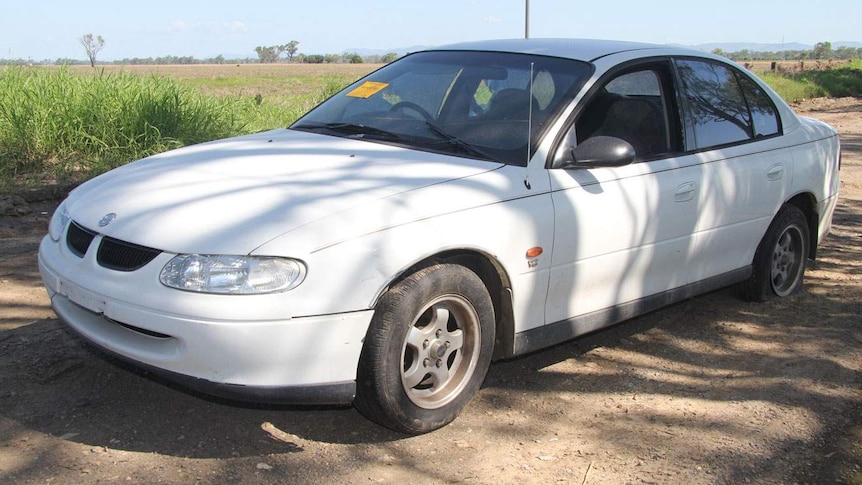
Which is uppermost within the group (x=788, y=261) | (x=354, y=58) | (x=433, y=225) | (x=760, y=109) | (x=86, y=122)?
(x=354, y=58)

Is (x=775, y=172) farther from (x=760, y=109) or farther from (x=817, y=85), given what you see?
(x=817, y=85)

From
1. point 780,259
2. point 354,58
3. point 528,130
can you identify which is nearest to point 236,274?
point 528,130

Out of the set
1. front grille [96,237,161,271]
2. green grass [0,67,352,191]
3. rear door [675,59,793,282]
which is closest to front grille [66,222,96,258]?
front grille [96,237,161,271]

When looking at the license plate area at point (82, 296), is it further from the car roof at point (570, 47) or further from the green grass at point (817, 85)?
the green grass at point (817, 85)

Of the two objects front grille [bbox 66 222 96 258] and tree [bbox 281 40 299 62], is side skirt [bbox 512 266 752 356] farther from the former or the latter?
tree [bbox 281 40 299 62]

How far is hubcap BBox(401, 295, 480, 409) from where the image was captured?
3.45 m

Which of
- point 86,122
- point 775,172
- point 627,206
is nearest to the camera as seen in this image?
point 627,206

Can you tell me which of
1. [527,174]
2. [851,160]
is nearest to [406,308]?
[527,174]

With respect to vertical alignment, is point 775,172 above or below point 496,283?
above

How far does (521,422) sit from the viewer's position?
12.3 feet

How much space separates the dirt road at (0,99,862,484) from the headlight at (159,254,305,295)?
2.32 ft

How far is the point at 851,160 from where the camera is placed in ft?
41.4

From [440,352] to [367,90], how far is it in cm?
185

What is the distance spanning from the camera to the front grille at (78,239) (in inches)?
137
